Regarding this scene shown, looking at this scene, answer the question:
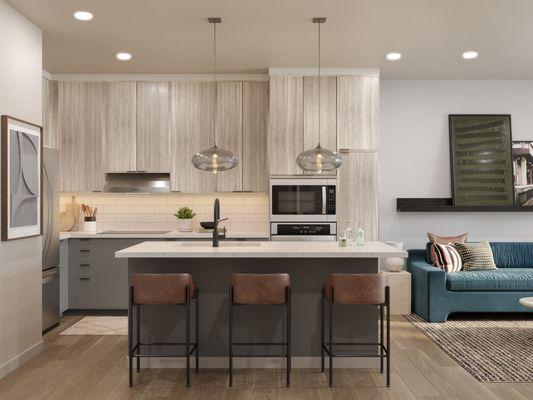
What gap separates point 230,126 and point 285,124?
0.74 m

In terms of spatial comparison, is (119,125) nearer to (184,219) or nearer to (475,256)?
(184,219)

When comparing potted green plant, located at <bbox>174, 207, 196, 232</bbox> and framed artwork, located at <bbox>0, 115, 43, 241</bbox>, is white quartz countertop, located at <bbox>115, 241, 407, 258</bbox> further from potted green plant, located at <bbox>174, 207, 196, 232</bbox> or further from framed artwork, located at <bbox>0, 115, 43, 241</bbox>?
potted green plant, located at <bbox>174, 207, 196, 232</bbox>

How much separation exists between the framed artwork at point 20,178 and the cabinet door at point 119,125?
75.7 inches

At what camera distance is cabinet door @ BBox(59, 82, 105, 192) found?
22.8ft

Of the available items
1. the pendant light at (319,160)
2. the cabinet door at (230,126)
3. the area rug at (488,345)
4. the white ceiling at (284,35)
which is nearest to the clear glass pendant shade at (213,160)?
the pendant light at (319,160)

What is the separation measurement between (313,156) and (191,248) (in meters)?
1.28

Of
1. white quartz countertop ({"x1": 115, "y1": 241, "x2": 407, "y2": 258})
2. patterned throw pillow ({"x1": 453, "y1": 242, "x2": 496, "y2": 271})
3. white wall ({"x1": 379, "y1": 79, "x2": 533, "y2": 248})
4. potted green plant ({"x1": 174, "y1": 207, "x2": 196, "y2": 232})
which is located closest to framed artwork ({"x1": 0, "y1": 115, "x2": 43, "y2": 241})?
white quartz countertop ({"x1": 115, "y1": 241, "x2": 407, "y2": 258})

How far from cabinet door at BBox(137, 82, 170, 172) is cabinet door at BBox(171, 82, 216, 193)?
0.09 m

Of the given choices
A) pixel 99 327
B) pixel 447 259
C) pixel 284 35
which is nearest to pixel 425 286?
pixel 447 259

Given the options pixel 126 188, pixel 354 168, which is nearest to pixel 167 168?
pixel 126 188

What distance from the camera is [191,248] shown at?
4.50 m

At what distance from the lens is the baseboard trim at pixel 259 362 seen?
14.9 ft

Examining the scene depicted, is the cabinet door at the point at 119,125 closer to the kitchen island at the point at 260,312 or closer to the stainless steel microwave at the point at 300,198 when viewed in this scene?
the stainless steel microwave at the point at 300,198

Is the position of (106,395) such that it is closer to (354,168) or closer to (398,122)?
(354,168)
